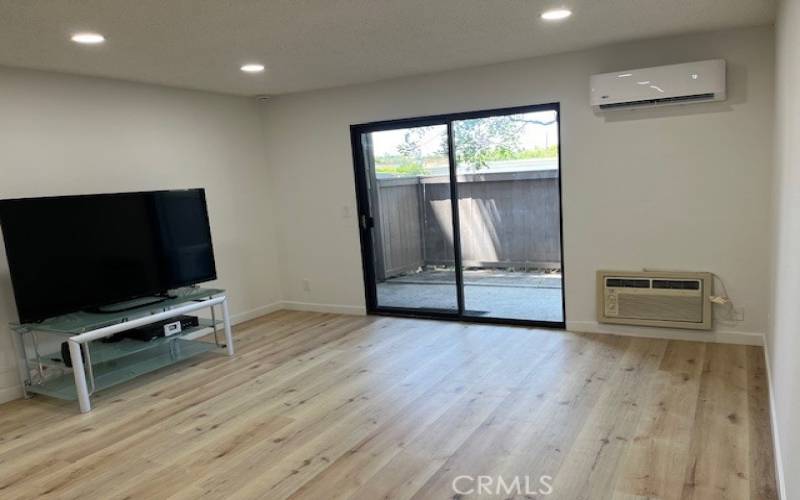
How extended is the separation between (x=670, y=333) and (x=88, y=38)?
14.0 feet

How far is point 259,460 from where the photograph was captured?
271 cm

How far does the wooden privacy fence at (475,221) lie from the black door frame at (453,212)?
8 centimetres

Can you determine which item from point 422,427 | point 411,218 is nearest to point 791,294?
point 422,427

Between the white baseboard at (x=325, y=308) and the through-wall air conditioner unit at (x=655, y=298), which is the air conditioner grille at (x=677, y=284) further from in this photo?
the white baseboard at (x=325, y=308)

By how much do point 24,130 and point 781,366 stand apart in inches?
182

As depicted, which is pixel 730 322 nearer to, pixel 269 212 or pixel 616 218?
pixel 616 218

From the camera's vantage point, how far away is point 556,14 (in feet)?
10.3

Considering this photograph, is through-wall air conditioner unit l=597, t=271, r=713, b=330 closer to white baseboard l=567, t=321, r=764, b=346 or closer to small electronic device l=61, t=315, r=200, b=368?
white baseboard l=567, t=321, r=764, b=346

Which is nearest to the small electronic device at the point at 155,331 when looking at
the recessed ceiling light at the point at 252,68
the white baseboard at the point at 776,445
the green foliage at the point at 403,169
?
the recessed ceiling light at the point at 252,68

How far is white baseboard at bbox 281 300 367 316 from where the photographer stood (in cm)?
556

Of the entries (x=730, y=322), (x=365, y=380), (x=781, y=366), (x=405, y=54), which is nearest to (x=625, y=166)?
(x=730, y=322)

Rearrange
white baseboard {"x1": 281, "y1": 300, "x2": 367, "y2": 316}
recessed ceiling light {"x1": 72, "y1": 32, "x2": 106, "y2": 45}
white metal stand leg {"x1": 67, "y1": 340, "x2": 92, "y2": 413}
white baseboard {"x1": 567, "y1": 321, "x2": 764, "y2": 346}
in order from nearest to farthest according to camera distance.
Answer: recessed ceiling light {"x1": 72, "y1": 32, "x2": 106, "y2": 45} < white metal stand leg {"x1": 67, "y1": 340, "x2": 92, "y2": 413} < white baseboard {"x1": 567, "y1": 321, "x2": 764, "y2": 346} < white baseboard {"x1": 281, "y1": 300, "x2": 367, "y2": 316}

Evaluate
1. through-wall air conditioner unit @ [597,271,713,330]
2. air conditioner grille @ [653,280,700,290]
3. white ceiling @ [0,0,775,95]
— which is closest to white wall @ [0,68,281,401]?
white ceiling @ [0,0,775,95]

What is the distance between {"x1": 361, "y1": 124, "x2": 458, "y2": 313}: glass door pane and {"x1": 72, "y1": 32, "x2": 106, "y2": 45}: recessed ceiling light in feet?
8.52
